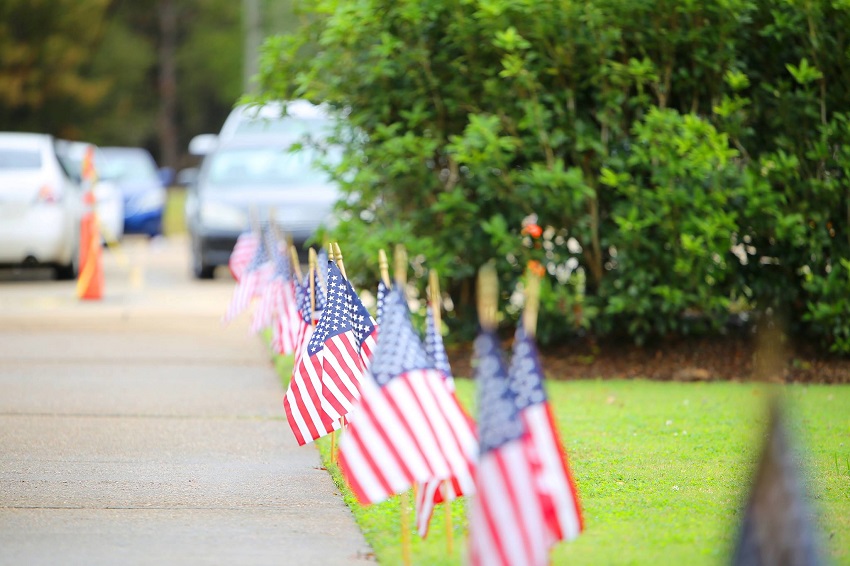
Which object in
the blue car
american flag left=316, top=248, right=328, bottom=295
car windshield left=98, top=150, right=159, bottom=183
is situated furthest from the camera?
car windshield left=98, top=150, right=159, bottom=183

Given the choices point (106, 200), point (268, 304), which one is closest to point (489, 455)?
point (268, 304)

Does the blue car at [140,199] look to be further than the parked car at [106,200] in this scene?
Yes

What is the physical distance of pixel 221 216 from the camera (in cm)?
1880

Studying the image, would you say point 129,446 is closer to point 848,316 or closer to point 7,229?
point 848,316

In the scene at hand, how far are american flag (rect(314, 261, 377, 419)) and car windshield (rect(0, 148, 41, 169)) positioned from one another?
40.7ft

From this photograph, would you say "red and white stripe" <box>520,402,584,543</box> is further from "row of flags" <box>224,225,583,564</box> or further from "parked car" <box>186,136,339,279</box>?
"parked car" <box>186,136,339,279</box>

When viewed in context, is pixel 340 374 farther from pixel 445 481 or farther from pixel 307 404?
pixel 445 481

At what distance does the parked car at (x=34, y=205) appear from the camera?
18.0 metres

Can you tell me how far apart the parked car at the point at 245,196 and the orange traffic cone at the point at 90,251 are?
208 centimetres

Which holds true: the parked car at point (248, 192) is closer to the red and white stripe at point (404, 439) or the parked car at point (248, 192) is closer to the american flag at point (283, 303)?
the american flag at point (283, 303)

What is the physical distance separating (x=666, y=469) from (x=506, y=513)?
3.22 m

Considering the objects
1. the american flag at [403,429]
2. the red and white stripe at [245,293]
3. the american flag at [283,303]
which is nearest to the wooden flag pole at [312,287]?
the american flag at [283,303]

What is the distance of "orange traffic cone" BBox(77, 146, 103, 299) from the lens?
16438 millimetres

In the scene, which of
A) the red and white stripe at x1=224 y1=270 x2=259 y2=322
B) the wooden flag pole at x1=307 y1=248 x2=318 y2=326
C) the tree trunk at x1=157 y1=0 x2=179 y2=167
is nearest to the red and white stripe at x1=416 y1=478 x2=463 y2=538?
the wooden flag pole at x1=307 y1=248 x2=318 y2=326
